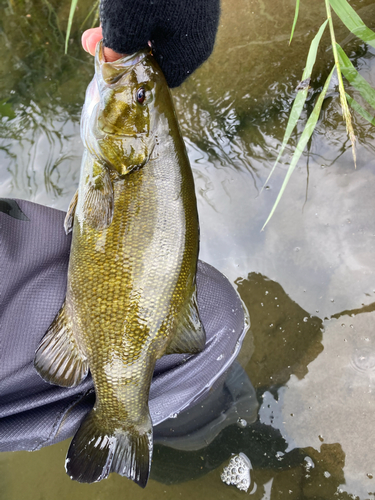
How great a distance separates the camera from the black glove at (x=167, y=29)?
3.70 ft

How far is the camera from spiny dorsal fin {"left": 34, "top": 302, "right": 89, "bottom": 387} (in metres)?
1.31

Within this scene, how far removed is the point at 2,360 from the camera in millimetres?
1274

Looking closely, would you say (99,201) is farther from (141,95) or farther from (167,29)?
(167,29)

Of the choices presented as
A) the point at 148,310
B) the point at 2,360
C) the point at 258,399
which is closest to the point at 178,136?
the point at 148,310

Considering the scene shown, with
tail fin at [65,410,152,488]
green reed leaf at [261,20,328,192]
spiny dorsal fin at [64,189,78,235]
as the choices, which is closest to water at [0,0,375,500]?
green reed leaf at [261,20,328,192]

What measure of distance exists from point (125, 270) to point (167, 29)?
0.85 metres

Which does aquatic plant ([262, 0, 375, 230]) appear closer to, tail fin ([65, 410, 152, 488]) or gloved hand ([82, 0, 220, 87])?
gloved hand ([82, 0, 220, 87])

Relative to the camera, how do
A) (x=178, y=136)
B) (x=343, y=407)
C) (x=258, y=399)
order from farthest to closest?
1. (x=258, y=399)
2. (x=343, y=407)
3. (x=178, y=136)

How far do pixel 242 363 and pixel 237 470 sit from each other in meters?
0.55

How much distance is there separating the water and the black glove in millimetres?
1073

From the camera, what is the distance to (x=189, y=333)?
4.34 ft

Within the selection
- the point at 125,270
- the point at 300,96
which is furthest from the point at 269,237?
the point at 125,270

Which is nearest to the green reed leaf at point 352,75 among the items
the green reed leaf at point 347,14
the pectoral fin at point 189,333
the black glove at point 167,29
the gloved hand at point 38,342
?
the green reed leaf at point 347,14

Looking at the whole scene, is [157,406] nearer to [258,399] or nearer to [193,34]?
[258,399]
